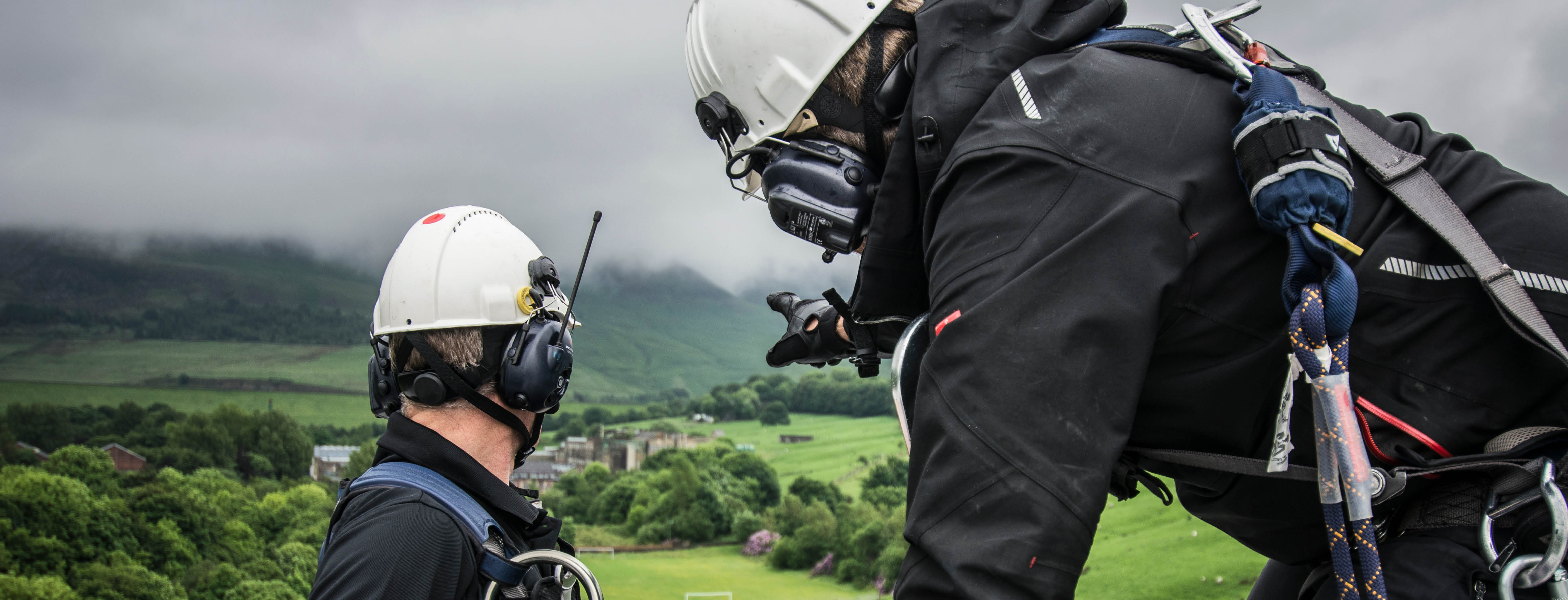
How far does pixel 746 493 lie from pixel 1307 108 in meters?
13.6

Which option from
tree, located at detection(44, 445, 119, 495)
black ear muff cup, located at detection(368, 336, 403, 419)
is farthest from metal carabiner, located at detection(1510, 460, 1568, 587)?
tree, located at detection(44, 445, 119, 495)

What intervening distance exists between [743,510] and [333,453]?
8220mm

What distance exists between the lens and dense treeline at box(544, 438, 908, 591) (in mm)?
12391

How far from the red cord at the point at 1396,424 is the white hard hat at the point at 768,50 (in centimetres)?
126

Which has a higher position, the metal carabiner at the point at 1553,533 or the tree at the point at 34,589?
the metal carabiner at the point at 1553,533

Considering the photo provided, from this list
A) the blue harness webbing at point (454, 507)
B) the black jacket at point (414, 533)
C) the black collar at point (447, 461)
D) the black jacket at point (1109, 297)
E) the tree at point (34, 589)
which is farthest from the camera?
the tree at point (34, 589)

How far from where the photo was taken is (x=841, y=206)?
196 centimetres

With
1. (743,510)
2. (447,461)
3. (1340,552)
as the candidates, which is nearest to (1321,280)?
(1340,552)

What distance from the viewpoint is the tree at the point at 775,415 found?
1795 centimetres

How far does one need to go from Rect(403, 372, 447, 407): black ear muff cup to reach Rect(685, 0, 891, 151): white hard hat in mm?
1052

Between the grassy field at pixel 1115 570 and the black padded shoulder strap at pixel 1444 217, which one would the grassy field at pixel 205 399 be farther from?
the black padded shoulder strap at pixel 1444 217

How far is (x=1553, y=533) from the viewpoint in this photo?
3.85 ft

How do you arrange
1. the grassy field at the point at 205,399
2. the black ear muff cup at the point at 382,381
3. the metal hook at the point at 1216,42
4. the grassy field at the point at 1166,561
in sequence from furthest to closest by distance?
the grassy field at the point at 205,399 → the grassy field at the point at 1166,561 → the black ear muff cup at the point at 382,381 → the metal hook at the point at 1216,42

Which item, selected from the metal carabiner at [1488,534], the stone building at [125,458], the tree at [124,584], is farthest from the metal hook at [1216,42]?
the stone building at [125,458]
